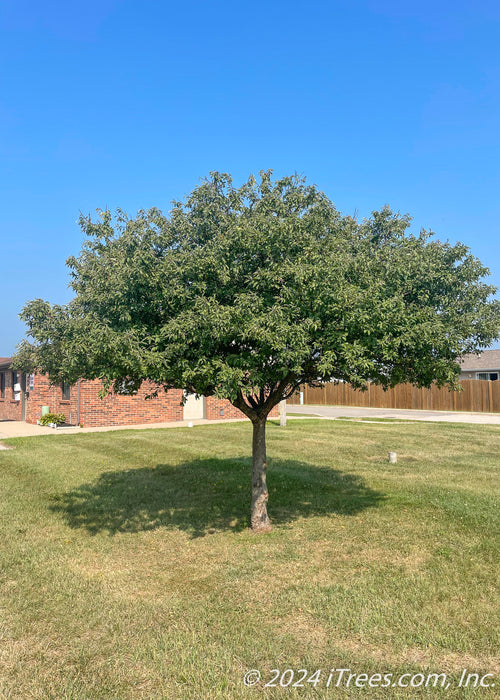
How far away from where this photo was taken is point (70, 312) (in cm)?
775

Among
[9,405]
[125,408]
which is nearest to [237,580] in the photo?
[125,408]

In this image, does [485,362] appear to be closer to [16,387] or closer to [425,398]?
[425,398]

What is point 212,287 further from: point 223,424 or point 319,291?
point 223,424

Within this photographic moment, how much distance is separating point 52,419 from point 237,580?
18.6 m

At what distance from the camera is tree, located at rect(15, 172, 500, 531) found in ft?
21.3

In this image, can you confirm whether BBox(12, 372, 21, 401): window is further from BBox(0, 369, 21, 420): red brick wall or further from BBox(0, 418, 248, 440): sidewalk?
BBox(0, 418, 248, 440): sidewalk

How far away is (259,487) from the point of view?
Answer: 332 inches

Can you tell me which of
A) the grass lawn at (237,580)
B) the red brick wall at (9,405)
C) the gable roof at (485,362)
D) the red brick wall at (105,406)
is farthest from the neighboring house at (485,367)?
the red brick wall at (9,405)

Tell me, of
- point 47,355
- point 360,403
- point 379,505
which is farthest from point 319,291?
point 360,403

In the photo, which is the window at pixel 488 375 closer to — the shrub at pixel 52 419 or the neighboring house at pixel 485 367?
the neighboring house at pixel 485 367

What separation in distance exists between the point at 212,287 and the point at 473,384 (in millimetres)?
33843

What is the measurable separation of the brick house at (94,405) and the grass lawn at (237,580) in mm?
9131

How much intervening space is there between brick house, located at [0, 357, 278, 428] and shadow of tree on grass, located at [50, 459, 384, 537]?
330 inches

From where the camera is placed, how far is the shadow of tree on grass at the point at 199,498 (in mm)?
8899
